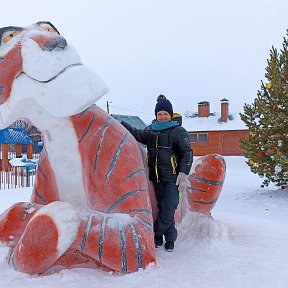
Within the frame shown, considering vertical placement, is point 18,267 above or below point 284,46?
below

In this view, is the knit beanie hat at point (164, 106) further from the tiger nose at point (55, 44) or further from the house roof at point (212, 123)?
the house roof at point (212, 123)

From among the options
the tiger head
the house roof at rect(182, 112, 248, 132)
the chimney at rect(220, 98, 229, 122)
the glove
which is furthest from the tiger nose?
the chimney at rect(220, 98, 229, 122)

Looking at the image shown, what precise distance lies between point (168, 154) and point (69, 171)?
68cm

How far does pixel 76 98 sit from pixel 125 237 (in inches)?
29.2

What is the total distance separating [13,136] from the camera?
15156 millimetres

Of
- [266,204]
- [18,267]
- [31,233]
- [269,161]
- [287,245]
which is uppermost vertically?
[31,233]

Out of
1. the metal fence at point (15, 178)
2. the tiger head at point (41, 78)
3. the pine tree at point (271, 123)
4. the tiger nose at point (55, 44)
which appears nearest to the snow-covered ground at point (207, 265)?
the tiger head at point (41, 78)

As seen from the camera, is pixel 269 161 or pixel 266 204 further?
pixel 269 161

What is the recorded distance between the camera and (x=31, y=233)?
197 centimetres

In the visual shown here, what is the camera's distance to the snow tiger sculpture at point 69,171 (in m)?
2.01

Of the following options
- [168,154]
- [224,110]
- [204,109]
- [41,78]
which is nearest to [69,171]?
[41,78]

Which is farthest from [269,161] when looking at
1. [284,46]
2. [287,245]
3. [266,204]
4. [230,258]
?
[230,258]

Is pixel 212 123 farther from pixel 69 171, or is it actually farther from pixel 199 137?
pixel 69 171

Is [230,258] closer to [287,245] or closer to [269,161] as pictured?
[287,245]
